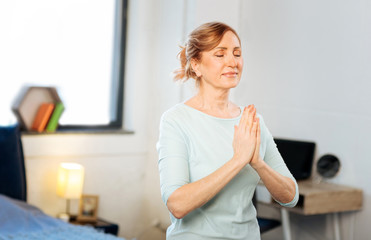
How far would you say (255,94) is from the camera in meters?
3.94

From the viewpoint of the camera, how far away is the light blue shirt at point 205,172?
1456 mm

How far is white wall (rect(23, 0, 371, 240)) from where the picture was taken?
3242mm

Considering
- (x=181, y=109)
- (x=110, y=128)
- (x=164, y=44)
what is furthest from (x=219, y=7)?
(x=181, y=109)

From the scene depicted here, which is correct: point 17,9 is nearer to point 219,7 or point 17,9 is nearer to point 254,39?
point 219,7

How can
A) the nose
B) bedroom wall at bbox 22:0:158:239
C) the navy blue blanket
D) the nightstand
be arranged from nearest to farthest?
the nose → the navy blue blanket → the nightstand → bedroom wall at bbox 22:0:158:239

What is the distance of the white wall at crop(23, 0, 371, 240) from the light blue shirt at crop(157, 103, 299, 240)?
1839 mm

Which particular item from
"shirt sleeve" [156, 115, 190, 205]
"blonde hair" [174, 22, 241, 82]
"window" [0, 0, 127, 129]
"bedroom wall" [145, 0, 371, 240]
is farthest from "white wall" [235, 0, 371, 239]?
"shirt sleeve" [156, 115, 190, 205]

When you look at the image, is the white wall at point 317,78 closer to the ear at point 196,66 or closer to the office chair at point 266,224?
the office chair at point 266,224

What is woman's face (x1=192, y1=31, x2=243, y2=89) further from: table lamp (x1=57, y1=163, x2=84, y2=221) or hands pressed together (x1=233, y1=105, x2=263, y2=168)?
table lamp (x1=57, y1=163, x2=84, y2=221)

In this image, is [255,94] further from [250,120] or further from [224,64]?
[250,120]

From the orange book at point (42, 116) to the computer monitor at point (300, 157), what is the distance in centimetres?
162

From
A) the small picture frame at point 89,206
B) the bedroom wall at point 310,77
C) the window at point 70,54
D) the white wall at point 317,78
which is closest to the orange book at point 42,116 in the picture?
the window at point 70,54

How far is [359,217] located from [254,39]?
1.45 m

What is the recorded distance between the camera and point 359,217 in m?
3.20
